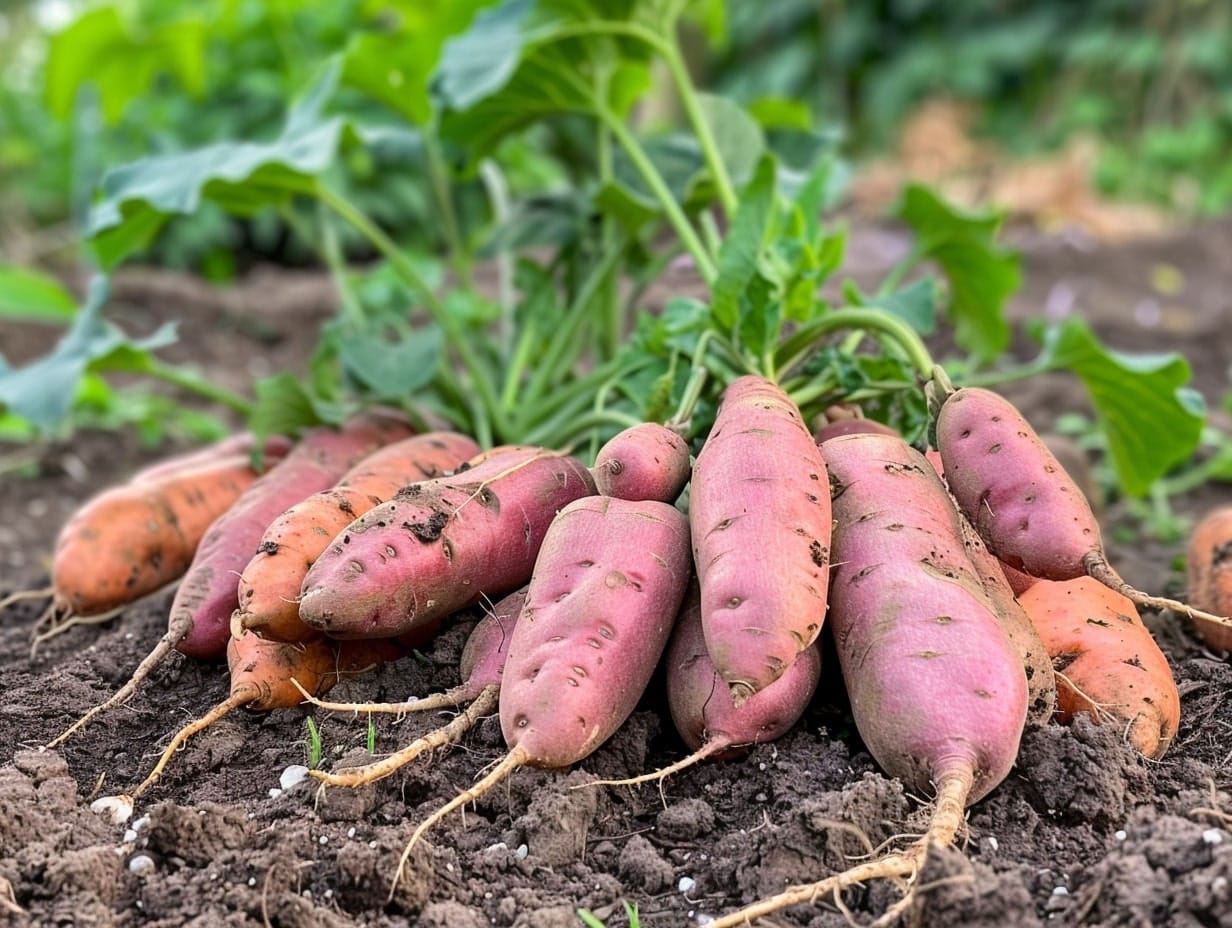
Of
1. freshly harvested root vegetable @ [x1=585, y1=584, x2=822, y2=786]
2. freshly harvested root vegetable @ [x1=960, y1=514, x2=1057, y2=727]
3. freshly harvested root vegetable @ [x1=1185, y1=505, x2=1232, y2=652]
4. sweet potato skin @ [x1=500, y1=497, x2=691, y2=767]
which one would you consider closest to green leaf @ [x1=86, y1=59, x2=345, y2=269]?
sweet potato skin @ [x1=500, y1=497, x2=691, y2=767]

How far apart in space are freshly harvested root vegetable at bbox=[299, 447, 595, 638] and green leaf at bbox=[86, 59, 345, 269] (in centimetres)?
99

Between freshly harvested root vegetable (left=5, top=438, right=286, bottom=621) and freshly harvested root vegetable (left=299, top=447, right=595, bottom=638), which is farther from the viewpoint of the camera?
freshly harvested root vegetable (left=5, top=438, right=286, bottom=621)

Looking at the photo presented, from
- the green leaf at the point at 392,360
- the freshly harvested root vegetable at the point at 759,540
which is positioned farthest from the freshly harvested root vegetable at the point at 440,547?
the green leaf at the point at 392,360

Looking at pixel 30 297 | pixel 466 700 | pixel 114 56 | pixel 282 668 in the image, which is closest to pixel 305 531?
pixel 282 668

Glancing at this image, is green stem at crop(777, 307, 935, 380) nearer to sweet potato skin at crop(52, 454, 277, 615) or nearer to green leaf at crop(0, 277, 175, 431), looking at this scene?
sweet potato skin at crop(52, 454, 277, 615)

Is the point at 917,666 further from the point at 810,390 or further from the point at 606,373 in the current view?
the point at 606,373

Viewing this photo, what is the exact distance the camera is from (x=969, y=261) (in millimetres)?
3182

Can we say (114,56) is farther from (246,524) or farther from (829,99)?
(829,99)

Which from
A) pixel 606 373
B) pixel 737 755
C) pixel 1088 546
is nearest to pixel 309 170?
pixel 606 373

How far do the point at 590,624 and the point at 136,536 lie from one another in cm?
128

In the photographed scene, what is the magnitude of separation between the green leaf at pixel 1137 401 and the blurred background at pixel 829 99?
1.36 m

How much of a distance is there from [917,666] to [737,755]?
0.31 m

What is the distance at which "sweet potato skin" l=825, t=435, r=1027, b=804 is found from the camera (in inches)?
60.7

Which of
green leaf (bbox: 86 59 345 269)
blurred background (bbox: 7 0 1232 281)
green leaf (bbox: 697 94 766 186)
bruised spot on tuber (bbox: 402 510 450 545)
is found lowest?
blurred background (bbox: 7 0 1232 281)
